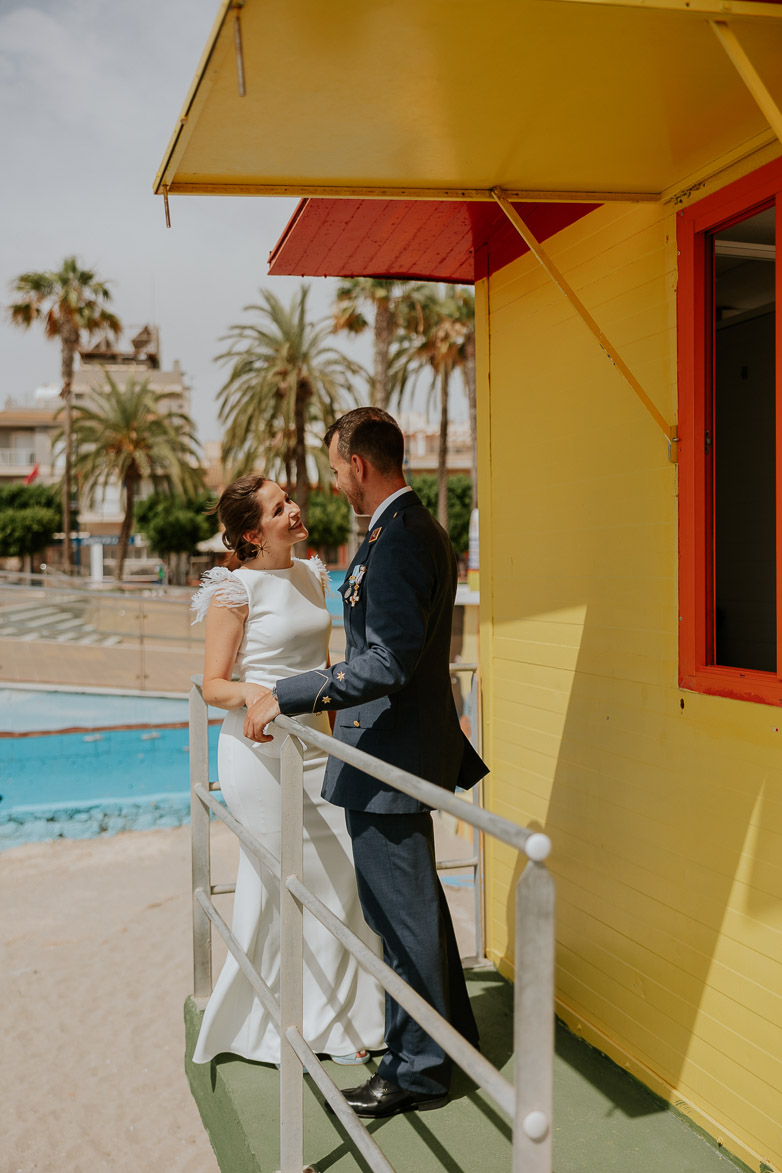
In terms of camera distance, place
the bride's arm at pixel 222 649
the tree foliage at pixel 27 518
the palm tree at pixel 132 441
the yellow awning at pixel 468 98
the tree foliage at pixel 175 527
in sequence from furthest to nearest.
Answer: the tree foliage at pixel 27 518
the tree foliage at pixel 175 527
the palm tree at pixel 132 441
the bride's arm at pixel 222 649
the yellow awning at pixel 468 98

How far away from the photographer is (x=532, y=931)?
1.09 metres

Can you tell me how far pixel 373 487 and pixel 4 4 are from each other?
44853 mm

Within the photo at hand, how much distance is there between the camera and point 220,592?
2.84 m

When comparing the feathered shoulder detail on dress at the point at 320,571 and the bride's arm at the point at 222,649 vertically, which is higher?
the feathered shoulder detail on dress at the point at 320,571

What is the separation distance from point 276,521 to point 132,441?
32.3 meters

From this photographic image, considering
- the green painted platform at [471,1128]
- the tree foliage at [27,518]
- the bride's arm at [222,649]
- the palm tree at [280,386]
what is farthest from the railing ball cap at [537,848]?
the tree foliage at [27,518]

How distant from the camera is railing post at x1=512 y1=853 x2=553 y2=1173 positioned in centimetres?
109

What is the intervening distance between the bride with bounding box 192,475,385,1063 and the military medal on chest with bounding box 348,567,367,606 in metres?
0.47

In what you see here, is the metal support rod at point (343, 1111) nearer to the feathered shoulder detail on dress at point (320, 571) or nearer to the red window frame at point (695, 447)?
the red window frame at point (695, 447)

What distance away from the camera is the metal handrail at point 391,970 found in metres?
1.10

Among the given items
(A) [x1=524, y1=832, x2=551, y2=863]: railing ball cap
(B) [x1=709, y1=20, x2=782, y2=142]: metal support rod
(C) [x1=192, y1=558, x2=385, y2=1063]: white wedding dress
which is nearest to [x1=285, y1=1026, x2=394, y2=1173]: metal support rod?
(C) [x1=192, y1=558, x2=385, y2=1063]: white wedding dress

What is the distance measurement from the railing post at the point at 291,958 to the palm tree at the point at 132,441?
32379 mm

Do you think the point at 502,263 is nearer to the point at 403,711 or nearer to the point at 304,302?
the point at 403,711

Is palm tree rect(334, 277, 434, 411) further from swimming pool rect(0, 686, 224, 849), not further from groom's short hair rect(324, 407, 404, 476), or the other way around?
groom's short hair rect(324, 407, 404, 476)
